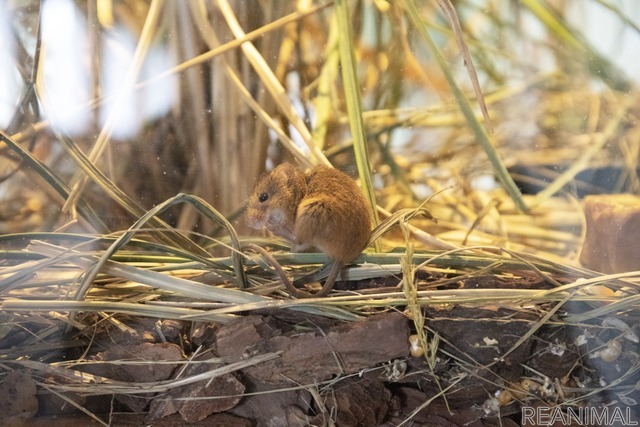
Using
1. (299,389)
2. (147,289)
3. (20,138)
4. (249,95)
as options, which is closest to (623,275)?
(299,389)

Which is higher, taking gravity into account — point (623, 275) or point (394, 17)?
point (394, 17)

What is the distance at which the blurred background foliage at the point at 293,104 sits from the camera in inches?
50.6

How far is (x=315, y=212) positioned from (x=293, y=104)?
628mm

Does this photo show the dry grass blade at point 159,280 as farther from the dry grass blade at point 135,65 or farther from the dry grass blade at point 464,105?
the dry grass blade at point 464,105

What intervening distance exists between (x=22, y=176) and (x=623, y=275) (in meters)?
1.23

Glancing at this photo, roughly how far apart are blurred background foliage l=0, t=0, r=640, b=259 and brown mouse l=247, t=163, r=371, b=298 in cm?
22

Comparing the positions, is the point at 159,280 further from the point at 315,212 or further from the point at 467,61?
the point at 467,61

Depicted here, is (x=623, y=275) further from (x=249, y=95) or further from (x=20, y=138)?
(x=20, y=138)

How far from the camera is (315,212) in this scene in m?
0.93

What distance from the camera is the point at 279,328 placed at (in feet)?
2.97

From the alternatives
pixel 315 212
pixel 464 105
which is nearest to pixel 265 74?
pixel 464 105

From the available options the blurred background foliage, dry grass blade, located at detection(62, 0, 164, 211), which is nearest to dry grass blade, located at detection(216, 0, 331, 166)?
the blurred background foliage

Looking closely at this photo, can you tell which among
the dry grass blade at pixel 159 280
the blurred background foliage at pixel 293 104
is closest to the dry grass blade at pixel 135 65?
the blurred background foliage at pixel 293 104

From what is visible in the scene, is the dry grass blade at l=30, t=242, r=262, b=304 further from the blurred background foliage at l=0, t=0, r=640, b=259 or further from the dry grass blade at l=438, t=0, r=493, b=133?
the dry grass blade at l=438, t=0, r=493, b=133
